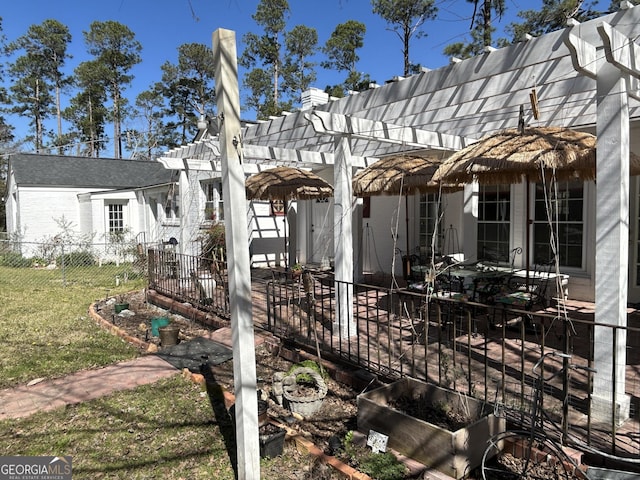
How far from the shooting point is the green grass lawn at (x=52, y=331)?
17.8 feet

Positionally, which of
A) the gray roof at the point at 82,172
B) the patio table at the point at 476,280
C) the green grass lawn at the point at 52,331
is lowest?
the green grass lawn at the point at 52,331

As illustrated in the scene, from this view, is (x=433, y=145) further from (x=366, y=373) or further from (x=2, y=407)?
(x=2, y=407)

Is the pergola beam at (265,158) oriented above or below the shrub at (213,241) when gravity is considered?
above

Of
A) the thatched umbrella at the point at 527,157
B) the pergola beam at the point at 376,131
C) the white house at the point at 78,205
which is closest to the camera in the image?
the thatched umbrella at the point at 527,157

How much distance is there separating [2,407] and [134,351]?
1.86 metres

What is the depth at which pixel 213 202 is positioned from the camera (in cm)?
1416

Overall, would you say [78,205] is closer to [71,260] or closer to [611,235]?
[71,260]

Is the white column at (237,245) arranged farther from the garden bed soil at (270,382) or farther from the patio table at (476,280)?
the patio table at (476,280)

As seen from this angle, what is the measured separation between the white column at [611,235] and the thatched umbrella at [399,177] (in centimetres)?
322

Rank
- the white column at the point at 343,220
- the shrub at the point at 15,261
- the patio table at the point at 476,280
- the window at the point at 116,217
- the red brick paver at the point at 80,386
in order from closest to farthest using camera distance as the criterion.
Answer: the red brick paver at the point at 80,386, the white column at the point at 343,220, the patio table at the point at 476,280, the shrub at the point at 15,261, the window at the point at 116,217

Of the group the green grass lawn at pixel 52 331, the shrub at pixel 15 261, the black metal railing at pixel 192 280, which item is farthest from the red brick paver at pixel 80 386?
the shrub at pixel 15 261

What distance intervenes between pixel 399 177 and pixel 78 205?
17.8 meters

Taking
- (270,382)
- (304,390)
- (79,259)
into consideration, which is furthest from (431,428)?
(79,259)

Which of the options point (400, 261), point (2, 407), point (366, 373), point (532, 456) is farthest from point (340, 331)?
point (400, 261)
